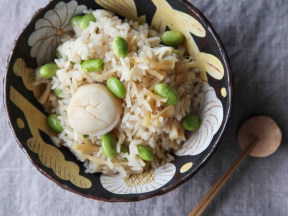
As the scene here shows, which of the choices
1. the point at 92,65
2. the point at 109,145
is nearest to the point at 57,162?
the point at 109,145

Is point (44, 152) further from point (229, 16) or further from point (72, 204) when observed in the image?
point (229, 16)

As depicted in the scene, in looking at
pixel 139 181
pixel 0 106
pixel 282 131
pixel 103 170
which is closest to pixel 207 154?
pixel 139 181

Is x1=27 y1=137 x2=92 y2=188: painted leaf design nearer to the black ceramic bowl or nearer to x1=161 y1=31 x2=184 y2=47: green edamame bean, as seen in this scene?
the black ceramic bowl

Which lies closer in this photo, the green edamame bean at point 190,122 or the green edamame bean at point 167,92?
the green edamame bean at point 167,92

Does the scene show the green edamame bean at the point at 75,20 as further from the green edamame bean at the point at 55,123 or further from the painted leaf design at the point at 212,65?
the painted leaf design at the point at 212,65

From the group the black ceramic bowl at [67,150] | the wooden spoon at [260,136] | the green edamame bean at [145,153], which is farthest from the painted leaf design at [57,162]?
the wooden spoon at [260,136]
